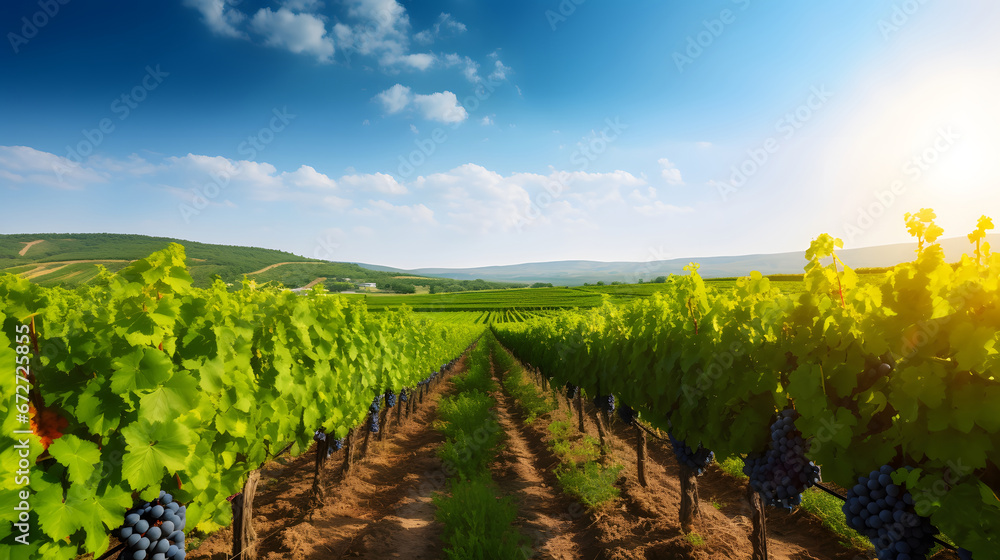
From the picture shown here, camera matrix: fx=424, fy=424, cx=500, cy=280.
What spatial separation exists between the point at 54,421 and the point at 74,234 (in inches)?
6258

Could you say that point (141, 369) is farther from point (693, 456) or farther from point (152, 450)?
point (693, 456)

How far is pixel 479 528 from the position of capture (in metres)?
5.68

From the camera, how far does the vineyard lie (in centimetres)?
225

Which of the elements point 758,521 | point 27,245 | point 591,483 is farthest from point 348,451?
point 27,245

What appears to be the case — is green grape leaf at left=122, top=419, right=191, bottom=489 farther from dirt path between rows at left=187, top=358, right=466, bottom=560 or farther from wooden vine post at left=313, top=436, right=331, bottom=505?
wooden vine post at left=313, top=436, right=331, bottom=505

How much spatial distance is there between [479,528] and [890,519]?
4569mm

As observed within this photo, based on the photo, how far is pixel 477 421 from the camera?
11031 millimetres

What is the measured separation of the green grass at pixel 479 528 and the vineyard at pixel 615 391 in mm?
40

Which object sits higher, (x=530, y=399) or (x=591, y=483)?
(x=591, y=483)

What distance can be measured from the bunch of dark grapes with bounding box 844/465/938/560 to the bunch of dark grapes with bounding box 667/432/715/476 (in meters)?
2.60

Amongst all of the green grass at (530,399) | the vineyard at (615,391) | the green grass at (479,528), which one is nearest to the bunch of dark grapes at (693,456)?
the vineyard at (615,391)

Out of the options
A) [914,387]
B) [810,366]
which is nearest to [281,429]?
[810,366]

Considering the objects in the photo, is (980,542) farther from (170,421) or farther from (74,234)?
(74,234)

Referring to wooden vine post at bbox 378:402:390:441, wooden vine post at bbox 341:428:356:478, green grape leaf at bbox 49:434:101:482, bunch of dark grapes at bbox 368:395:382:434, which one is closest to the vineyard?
green grape leaf at bbox 49:434:101:482
